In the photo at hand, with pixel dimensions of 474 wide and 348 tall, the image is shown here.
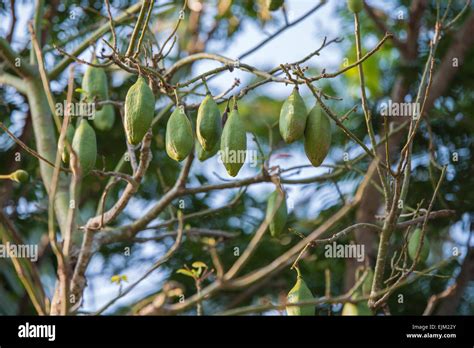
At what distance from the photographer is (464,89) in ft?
13.4

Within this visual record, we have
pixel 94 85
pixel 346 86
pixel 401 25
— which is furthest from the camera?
pixel 346 86

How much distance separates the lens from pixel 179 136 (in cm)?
205

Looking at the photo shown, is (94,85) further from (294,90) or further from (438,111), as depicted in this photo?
(438,111)

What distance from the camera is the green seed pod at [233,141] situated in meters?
2.01

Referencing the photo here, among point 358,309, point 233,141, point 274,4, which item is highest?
point 274,4

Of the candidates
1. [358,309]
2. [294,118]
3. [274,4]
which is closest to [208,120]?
[294,118]

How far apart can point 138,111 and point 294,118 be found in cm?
36

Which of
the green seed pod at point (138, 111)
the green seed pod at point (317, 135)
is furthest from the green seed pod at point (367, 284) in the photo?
the green seed pod at point (138, 111)

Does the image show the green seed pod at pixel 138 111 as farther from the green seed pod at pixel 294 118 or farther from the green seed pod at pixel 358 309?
the green seed pod at pixel 358 309

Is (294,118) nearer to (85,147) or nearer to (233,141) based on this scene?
(233,141)

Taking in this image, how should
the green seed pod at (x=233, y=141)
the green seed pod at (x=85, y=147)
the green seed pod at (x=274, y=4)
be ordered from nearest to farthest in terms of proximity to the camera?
the green seed pod at (x=233, y=141) < the green seed pod at (x=85, y=147) < the green seed pod at (x=274, y=4)

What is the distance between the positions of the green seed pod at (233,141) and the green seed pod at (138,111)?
181mm

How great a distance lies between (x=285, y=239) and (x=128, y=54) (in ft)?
5.89
